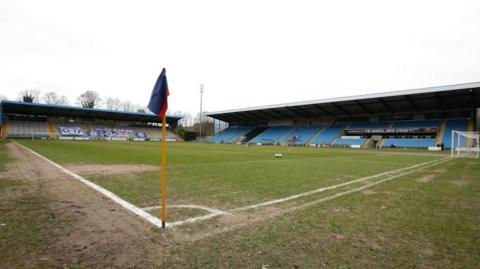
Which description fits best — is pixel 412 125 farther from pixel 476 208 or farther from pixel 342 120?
pixel 476 208

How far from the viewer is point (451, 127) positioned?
40.3 meters

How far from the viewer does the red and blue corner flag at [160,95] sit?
159 inches

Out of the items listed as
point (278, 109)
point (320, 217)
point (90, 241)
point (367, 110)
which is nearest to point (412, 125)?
point (367, 110)

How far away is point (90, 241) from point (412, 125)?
53.1 meters

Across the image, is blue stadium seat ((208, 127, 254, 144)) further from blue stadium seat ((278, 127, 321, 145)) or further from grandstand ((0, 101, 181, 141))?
grandstand ((0, 101, 181, 141))

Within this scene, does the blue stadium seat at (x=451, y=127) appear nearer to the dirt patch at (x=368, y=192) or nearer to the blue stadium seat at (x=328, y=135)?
the blue stadium seat at (x=328, y=135)

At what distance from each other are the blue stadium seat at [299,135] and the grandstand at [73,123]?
3689 cm

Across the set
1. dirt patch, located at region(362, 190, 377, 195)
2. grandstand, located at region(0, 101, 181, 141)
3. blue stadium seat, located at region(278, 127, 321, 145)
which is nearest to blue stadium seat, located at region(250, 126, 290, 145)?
blue stadium seat, located at region(278, 127, 321, 145)

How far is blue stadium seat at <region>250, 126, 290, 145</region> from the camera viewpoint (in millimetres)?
59544

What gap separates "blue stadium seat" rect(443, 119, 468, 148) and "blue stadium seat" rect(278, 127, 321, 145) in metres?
22.9

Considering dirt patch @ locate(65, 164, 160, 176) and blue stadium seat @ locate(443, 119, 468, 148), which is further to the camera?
blue stadium seat @ locate(443, 119, 468, 148)

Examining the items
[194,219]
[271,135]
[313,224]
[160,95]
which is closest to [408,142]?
[271,135]

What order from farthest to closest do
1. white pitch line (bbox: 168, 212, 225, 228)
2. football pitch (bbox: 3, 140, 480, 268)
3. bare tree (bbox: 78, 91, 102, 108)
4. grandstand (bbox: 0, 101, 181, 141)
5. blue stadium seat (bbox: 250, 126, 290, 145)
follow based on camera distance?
bare tree (bbox: 78, 91, 102, 108) → blue stadium seat (bbox: 250, 126, 290, 145) → grandstand (bbox: 0, 101, 181, 141) → white pitch line (bbox: 168, 212, 225, 228) → football pitch (bbox: 3, 140, 480, 268)

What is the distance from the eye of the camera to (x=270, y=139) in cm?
6022
